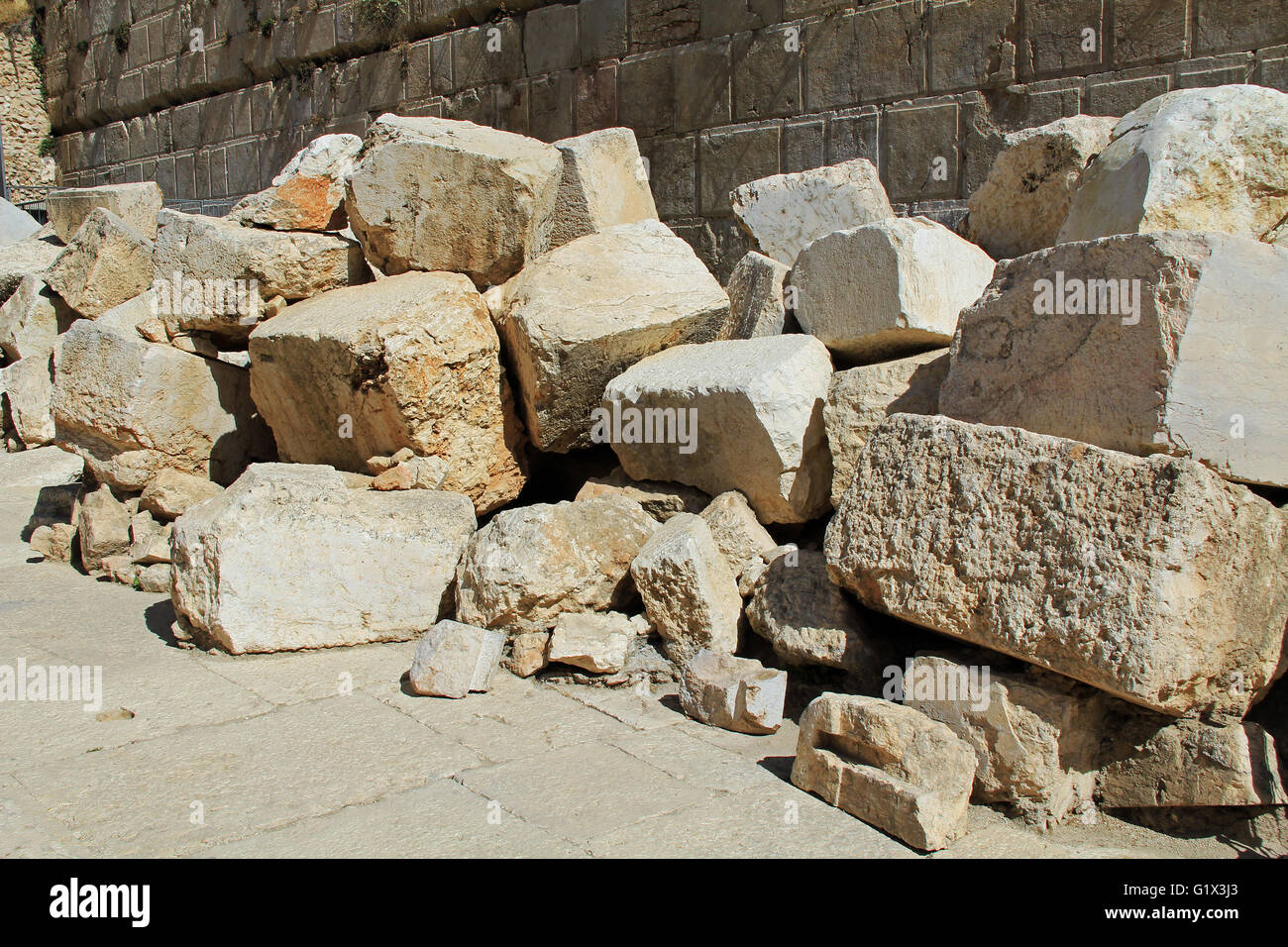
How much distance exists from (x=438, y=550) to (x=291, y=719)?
3.22ft

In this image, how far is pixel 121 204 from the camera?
7.25 metres

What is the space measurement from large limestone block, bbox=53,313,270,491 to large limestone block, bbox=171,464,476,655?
52.8 inches

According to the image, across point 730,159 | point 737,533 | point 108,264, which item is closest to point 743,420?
point 737,533

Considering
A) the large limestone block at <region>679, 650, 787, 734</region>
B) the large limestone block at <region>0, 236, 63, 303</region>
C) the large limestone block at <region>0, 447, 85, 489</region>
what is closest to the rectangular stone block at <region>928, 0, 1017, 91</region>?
the large limestone block at <region>679, 650, 787, 734</region>

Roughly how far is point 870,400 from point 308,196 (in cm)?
334

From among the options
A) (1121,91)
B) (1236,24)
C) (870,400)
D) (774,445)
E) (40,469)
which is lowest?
(40,469)

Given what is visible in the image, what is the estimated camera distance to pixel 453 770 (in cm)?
299

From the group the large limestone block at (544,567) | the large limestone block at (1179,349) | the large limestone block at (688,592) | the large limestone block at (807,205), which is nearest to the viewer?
the large limestone block at (1179,349)

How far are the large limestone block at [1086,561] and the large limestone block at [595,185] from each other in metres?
2.61

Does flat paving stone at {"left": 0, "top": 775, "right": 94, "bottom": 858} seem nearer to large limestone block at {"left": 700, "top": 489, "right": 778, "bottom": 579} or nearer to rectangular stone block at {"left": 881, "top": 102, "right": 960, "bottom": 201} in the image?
large limestone block at {"left": 700, "top": 489, "right": 778, "bottom": 579}

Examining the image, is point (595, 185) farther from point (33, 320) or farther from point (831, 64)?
point (33, 320)

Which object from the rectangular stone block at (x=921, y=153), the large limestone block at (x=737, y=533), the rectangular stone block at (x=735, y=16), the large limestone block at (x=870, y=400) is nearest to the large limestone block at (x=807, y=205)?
the large limestone block at (x=870, y=400)

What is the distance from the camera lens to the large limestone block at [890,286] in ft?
13.0

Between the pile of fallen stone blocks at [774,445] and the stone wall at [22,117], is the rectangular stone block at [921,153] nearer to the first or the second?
the pile of fallen stone blocks at [774,445]
